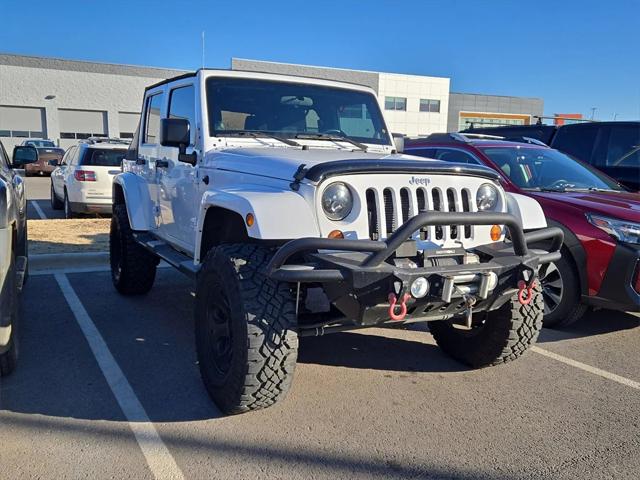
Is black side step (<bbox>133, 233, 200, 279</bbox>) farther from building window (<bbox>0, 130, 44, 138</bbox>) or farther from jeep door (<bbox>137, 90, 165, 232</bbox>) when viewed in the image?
building window (<bbox>0, 130, 44, 138</bbox>)

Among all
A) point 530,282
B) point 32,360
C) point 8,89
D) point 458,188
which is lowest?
point 32,360

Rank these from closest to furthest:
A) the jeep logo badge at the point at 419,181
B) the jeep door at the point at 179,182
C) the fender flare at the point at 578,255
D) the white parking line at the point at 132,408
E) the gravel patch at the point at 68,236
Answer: the white parking line at the point at 132,408, the jeep logo badge at the point at 419,181, the jeep door at the point at 179,182, the fender flare at the point at 578,255, the gravel patch at the point at 68,236

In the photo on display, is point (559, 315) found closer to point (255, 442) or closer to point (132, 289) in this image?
point (255, 442)

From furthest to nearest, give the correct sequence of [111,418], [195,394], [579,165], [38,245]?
[38,245]
[579,165]
[195,394]
[111,418]

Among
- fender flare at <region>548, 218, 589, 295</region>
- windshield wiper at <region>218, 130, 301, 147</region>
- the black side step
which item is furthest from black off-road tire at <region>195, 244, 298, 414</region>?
fender flare at <region>548, 218, 589, 295</region>

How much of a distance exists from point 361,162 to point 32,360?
280 cm

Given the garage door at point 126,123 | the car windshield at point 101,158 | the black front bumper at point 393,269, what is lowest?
the black front bumper at point 393,269

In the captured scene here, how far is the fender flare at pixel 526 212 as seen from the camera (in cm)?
359

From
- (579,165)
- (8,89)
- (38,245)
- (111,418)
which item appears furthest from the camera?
(8,89)

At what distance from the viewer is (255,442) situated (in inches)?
117

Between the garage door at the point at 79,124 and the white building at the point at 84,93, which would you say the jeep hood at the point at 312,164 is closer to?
the white building at the point at 84,93

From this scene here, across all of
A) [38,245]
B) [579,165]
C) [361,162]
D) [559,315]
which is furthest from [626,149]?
[38,245]

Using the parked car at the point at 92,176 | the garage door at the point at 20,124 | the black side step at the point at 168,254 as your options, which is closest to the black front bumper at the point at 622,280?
the black side step at the point at 168,254

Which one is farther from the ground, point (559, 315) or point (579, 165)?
point (579, 165)
